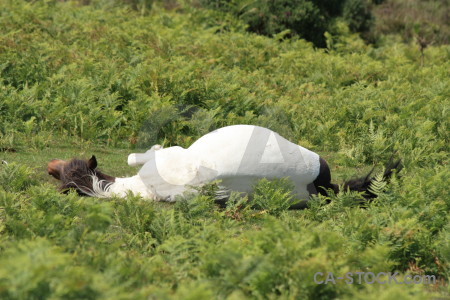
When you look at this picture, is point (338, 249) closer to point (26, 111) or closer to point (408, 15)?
point (26, 111)

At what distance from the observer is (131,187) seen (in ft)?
22.4

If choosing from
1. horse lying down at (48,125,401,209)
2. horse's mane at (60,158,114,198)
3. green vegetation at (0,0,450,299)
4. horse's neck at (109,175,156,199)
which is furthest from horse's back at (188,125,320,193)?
horse's mane at (60,158,114,198)

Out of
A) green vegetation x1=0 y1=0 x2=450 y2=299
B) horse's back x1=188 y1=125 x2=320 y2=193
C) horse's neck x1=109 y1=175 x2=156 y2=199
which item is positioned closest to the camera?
green vegetation x1=0 y1=0 x2=450 y2=299

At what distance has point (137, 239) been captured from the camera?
568 centimetres

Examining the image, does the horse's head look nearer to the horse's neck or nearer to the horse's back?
the horse's neck

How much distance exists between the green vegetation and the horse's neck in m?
0.17

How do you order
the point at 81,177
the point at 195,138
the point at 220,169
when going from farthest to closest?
the point at 195,138
the point at 81,177
the point at 220,169

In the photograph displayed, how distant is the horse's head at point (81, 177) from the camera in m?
6.75

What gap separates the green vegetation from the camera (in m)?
4.43

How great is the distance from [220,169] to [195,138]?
9.70 feet

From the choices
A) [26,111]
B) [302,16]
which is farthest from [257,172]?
[302,16]

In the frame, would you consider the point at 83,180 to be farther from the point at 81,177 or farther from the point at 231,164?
the point at 231,164

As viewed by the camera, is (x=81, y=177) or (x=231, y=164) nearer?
(x=231, y=164)

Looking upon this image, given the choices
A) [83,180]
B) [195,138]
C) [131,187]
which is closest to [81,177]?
[83,180]
